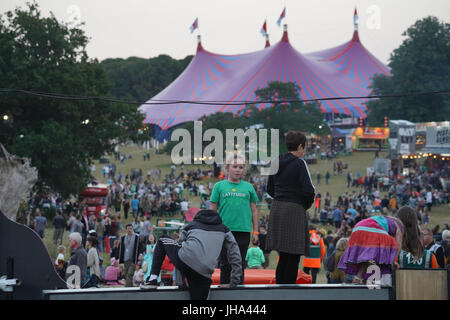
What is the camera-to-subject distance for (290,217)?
4.98 metres

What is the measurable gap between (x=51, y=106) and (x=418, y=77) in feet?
109

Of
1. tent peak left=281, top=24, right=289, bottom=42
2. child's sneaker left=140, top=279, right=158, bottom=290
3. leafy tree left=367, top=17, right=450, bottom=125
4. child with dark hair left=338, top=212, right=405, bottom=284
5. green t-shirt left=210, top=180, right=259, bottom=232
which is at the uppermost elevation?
tent peak left=281, top=24, right=289, bottom=42

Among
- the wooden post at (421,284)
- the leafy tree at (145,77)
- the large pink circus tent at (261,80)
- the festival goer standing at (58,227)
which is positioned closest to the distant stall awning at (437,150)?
the large pink circus tent at (261,80)

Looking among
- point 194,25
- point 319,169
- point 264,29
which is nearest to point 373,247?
point 319,169

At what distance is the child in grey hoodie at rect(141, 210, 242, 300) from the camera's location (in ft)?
14.2

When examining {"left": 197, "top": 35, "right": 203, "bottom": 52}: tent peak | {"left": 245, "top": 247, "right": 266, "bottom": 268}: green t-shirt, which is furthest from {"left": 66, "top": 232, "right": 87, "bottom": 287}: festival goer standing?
{"left": 197, "top": 35, "right": 203, "bottom": 52}: tent peak

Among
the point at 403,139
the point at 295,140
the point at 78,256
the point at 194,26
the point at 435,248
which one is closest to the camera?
the point at 295,140

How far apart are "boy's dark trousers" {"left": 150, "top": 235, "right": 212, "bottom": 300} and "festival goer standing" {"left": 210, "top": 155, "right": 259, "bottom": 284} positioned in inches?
32.9

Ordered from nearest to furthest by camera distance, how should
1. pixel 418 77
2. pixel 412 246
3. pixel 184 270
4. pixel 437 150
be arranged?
pixel 184 270 → pixel 412 246 → pixel 437 150 → pixel 418 77

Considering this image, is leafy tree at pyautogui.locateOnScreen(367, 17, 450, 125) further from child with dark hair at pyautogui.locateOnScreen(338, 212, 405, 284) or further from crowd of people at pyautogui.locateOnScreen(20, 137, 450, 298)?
child with dark hair at pyautogui.locateOnScreen(338, 212, 405, 284)

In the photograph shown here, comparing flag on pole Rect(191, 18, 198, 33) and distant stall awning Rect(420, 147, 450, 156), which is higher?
flag on pole Rect(191, 18, 198, 33)

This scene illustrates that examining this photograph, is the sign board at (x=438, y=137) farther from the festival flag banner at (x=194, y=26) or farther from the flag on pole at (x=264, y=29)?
the festival flag banner at (x=194, y=26)

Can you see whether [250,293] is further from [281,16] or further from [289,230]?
[281,16]
